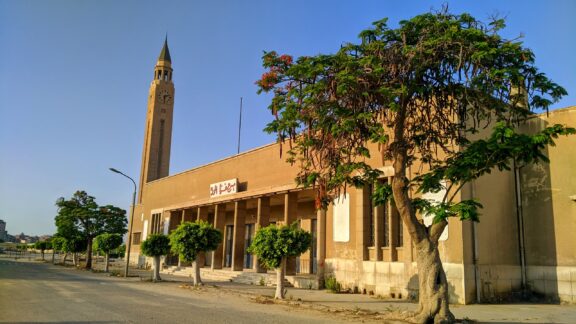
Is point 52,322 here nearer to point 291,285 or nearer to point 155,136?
point 291,285

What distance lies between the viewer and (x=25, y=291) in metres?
18.0

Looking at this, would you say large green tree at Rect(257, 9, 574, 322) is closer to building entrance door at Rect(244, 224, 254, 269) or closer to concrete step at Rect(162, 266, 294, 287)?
concrete step at Rect(162, 266, 294, 287)

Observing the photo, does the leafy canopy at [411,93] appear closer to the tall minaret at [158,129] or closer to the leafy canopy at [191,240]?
the leafy canopy at [191,240]

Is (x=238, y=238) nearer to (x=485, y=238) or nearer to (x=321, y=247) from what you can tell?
(x=321, y=247)

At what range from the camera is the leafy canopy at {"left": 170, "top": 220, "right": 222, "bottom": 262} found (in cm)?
2389

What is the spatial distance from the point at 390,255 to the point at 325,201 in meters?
6.94

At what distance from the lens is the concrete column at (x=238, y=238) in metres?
30.1

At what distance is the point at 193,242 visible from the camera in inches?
945

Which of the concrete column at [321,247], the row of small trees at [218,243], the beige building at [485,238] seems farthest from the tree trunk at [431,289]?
the concrete column at [321,247]

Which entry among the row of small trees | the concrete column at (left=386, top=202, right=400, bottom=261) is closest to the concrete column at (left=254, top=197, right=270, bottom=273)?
the row of small trees

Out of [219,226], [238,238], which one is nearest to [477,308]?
[238,238]

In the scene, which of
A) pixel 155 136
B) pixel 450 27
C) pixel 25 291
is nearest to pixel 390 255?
pixel 450 27

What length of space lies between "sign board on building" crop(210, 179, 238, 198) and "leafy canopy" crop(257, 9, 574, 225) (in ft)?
59.3

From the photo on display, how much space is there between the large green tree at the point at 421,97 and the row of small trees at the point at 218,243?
18.1 ft
